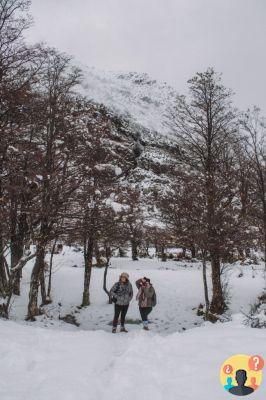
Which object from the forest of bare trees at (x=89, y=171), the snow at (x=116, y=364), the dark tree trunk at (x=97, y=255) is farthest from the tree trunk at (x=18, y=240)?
the snow at (x=116, y=364)

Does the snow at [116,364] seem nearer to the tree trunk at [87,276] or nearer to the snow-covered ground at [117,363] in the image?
the snow-covered ground at [117,363]

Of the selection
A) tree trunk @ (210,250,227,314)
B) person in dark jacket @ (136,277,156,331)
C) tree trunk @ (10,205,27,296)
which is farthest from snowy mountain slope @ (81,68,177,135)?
person in dark jacket @ (136,277,156,331)

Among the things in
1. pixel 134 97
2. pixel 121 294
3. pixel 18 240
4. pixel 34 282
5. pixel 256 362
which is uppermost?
pixel 134 97

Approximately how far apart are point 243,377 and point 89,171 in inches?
370

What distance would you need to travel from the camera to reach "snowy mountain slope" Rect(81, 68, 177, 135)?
261 ft

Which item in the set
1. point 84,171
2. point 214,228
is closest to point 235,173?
point 214,228

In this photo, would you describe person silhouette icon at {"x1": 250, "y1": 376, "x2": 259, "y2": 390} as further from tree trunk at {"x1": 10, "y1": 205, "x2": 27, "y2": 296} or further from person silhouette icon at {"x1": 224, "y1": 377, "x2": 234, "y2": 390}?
tree trunk at {"x1": 10, "y1": 205, "x2": 27, "y2": 296}

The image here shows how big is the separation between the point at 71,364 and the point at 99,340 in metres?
2.30

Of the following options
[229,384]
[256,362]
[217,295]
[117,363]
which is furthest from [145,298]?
Answer: [229,384]

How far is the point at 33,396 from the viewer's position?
16.9ft

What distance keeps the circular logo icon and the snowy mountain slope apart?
6025 cm

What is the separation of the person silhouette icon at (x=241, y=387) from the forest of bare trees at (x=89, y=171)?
22.6 ft

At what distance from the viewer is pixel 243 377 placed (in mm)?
4688

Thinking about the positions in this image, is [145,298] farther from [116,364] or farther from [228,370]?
[228,370]
